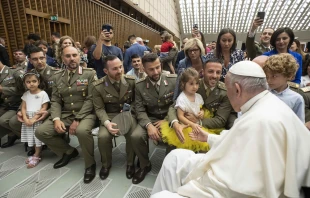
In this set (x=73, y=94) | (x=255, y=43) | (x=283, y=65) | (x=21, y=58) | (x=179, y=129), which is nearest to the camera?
(x=283, y=65)

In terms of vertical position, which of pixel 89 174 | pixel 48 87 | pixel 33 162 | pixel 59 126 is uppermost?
pixel 48 87

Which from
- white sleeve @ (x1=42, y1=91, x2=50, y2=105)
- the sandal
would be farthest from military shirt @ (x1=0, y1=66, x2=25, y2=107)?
the sandal

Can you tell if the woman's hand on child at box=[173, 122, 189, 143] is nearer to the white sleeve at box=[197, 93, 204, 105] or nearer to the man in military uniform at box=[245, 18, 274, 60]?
the white sleeve at box=[197, 93, 204, 105]

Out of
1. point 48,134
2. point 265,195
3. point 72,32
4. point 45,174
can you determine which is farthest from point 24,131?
point 72,32

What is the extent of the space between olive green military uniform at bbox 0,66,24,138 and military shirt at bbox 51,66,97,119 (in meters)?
0.77

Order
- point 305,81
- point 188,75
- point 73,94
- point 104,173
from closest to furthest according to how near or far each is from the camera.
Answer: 1. point 188,75
2. point 104,173
3. point 73,94
4. point 305,81

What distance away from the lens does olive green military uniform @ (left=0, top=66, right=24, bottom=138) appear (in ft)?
9.71

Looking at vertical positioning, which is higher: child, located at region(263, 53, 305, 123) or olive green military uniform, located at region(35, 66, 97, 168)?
child, located at region(263, 53, 305, 123)

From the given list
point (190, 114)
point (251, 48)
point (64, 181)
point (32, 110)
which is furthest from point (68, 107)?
point (251, 48)

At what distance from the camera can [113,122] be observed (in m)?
2.33

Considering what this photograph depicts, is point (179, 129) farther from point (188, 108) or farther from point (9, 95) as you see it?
point (9, 95)

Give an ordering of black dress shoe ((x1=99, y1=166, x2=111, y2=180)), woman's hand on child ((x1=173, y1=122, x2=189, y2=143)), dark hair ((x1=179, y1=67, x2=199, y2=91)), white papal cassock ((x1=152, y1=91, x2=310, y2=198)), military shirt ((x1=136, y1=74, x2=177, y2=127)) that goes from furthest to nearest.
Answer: military shirt ((x1=136, y1=74, x2=177, y2=127)) → black dress shoe ((x1=99, y1=166, x2=111, y2=180)) → dark hair ((x1=179, y1=67, x2=199, y2=91)) → woman's hand on child ((x1=173, y1=122, x2=189, y2=143)) → white papal cassock ((x1=152, y1=91, x2=310, y2=198))

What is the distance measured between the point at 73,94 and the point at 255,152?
2.38 m

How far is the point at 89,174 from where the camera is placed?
7.35ft
